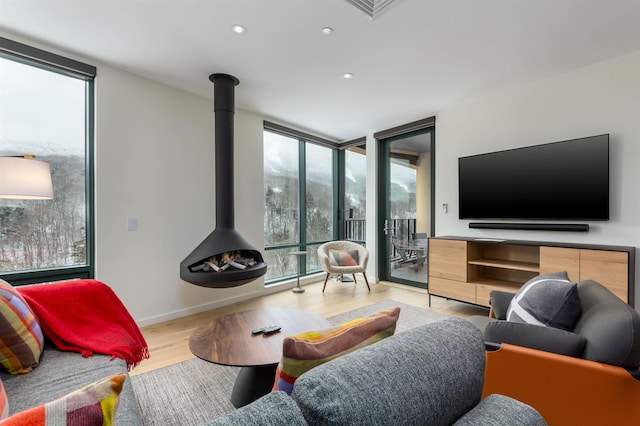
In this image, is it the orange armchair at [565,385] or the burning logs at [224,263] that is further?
the burning logs at [224,263]

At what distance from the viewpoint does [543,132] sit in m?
3.09

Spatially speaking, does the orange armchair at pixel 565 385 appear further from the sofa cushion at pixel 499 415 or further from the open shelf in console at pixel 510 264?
the open shelf in console at pixel 510 264

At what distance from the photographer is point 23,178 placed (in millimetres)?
1810

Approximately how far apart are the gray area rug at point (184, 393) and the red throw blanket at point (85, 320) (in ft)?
1.04

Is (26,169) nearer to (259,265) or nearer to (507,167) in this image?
(259,265)

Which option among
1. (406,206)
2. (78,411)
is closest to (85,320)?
(78,411)

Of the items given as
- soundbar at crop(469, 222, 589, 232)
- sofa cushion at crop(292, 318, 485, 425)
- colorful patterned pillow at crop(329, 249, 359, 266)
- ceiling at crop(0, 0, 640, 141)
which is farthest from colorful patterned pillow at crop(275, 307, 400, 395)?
colorful patterned pillow at crop(329, 249, 359, 266)

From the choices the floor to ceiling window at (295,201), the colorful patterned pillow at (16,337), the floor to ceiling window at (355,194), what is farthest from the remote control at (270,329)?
the floor to ceiling window at (355,194)

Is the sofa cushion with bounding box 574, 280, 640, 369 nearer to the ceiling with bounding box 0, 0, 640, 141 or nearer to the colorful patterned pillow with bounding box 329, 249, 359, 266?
the ceiling with bounding box 0, 0, 640, 141

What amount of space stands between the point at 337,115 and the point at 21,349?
3774mm

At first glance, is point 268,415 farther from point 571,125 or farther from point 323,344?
point 571,125

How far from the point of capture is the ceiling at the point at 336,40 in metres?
2.02

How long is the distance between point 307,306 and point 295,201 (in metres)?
1.76

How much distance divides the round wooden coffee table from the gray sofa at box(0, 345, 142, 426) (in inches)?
15.0
